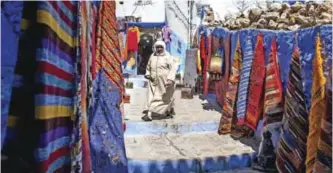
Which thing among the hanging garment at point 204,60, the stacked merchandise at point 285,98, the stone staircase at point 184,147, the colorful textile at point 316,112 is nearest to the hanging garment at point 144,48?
the hanging garment at point 204,60

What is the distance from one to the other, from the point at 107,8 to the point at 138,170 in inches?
94.2

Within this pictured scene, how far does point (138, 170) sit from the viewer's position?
4.68m

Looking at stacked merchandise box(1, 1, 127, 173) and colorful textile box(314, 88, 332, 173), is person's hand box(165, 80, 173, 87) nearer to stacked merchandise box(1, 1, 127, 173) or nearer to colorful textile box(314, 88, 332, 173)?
colorful textile box(314, 88, 332, 173)

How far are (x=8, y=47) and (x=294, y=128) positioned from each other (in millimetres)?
3074

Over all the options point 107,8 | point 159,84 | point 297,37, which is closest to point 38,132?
point 107,8

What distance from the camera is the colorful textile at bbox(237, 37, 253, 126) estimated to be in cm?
551

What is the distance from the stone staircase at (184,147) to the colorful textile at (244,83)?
1.36 feet

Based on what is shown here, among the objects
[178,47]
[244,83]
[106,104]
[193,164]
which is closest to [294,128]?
[193,164]

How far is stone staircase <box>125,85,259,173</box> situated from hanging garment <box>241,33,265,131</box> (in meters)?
0.44

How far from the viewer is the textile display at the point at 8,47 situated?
937 millimetres

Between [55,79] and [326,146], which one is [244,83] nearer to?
[326,146]

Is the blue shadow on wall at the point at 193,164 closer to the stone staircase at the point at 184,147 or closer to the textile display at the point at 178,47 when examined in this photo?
the stone staircase at the point at 184,147

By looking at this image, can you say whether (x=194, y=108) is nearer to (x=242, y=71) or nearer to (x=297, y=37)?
(x=242, y=71)

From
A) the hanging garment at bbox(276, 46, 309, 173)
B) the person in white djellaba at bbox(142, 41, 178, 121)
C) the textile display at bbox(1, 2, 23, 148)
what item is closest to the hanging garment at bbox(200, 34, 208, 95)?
the person in white djellaba at bbox(142, 41, 178, 121)
